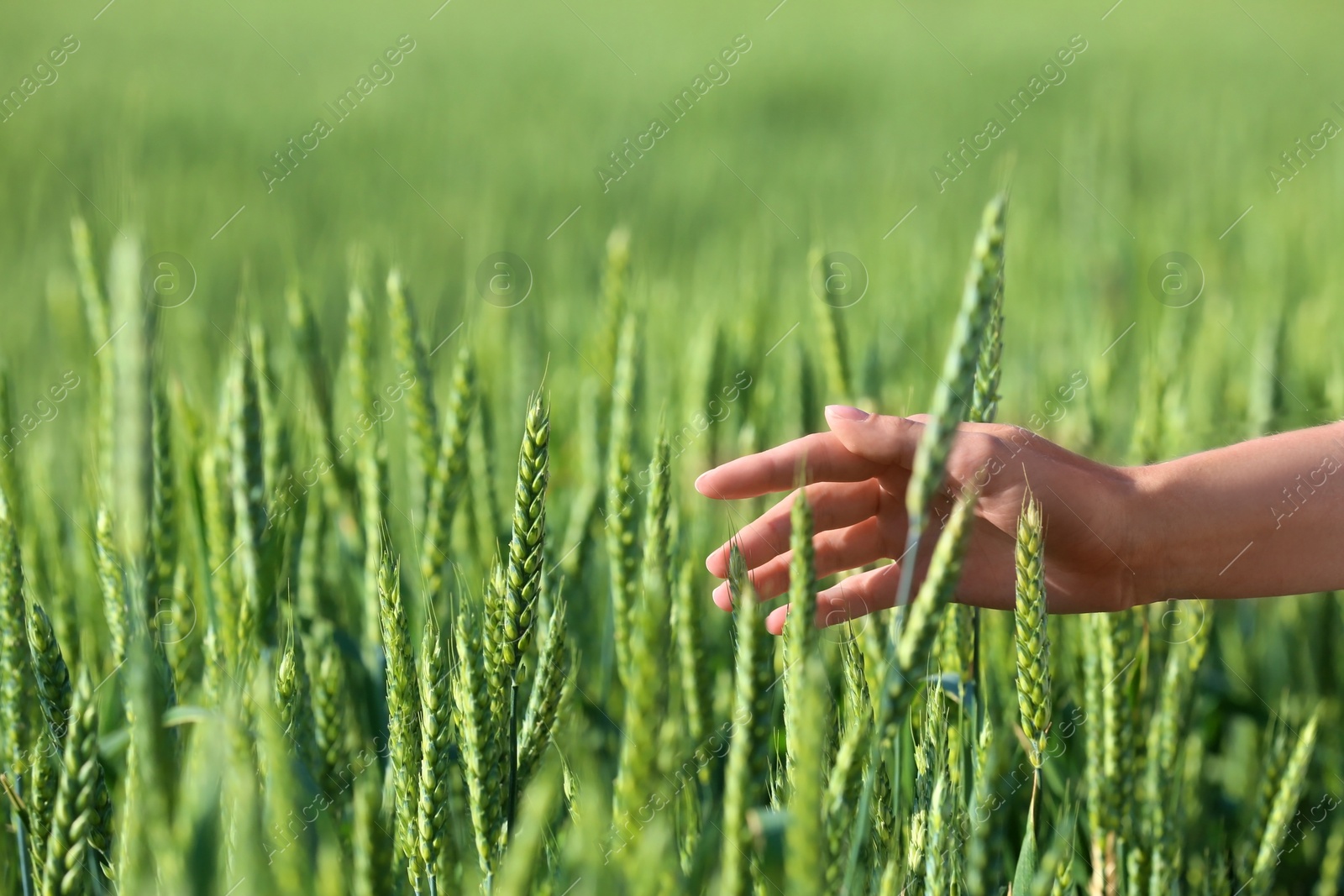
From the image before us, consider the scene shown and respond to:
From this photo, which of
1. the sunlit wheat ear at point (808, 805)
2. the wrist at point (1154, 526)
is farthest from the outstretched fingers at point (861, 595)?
the sunlit wheat ear at point (808, 805)

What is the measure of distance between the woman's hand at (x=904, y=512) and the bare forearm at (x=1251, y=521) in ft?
0.13

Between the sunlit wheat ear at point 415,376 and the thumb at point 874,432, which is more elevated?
the sunlit wheat ear at point 415,376

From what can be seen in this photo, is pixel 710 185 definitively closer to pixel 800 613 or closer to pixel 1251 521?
pixel 1251 521

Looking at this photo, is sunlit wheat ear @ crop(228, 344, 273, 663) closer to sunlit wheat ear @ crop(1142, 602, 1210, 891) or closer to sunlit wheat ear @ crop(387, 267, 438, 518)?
sunlit wheat ear @ crop(387, 267, 438, 518)

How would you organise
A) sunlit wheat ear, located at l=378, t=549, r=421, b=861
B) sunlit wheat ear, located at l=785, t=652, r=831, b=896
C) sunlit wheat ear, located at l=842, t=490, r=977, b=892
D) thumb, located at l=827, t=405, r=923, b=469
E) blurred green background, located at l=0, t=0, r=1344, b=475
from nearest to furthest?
sunlit wheat ear, located at l=785, t=652, r=831, b=896 → sunlit wheat ear, located at l=842, t=490, r=977, b=892 → sunlit wheat ear, located at l=378, t=549, r=421, b=861 → thumb, located at l=827, t=405, r=923, b=469 → blurred green background, located at l=0, t=0, r=1344, b=475

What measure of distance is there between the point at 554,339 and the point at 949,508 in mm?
1744

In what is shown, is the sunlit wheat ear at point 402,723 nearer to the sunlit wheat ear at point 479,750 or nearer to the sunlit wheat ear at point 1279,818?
the sunlit wheat ear at point 479,750

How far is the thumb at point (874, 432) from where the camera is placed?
1.01 metres

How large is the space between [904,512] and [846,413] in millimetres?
264

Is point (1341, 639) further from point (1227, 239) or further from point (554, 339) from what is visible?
point (1227, 239)

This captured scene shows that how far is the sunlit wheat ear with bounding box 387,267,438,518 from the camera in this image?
3.77 feet

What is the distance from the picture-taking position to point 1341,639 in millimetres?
1485

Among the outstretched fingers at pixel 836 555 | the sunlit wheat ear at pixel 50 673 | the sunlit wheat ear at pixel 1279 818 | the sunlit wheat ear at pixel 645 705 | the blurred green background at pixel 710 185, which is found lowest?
the sunlit wheat ear at pixel 1279 818

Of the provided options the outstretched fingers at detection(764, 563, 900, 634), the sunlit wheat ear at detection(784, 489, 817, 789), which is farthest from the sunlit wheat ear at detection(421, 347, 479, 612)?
the sunlit wheat ear at detection(784, 489, 817, 789)
